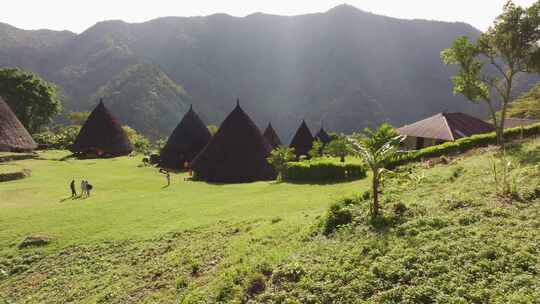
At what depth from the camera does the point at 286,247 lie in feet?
34.1

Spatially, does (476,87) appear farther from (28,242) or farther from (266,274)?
(28,242)

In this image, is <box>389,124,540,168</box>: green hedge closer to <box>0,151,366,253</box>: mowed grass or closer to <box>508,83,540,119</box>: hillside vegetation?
<box>0,151,366,253</box>: mowed grass

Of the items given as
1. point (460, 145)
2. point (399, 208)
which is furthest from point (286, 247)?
point (460, 145)

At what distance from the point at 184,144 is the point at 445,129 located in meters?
27.5

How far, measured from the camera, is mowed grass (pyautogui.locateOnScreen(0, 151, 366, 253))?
Answer: 1466cm

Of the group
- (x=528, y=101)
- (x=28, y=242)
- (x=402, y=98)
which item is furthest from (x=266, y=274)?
(x=402, y=98)

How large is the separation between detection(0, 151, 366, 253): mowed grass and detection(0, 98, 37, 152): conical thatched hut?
14164 millimetres

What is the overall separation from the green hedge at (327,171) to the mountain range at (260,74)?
99.8 meters

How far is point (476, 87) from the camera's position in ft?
74.9

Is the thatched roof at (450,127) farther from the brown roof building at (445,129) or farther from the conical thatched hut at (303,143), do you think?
the conical thatched hut at (303,143)

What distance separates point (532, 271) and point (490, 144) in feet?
60.4

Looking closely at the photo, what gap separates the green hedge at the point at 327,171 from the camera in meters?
23.8

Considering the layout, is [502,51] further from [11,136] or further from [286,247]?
[11,136]

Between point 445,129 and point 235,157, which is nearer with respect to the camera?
point 235,157
